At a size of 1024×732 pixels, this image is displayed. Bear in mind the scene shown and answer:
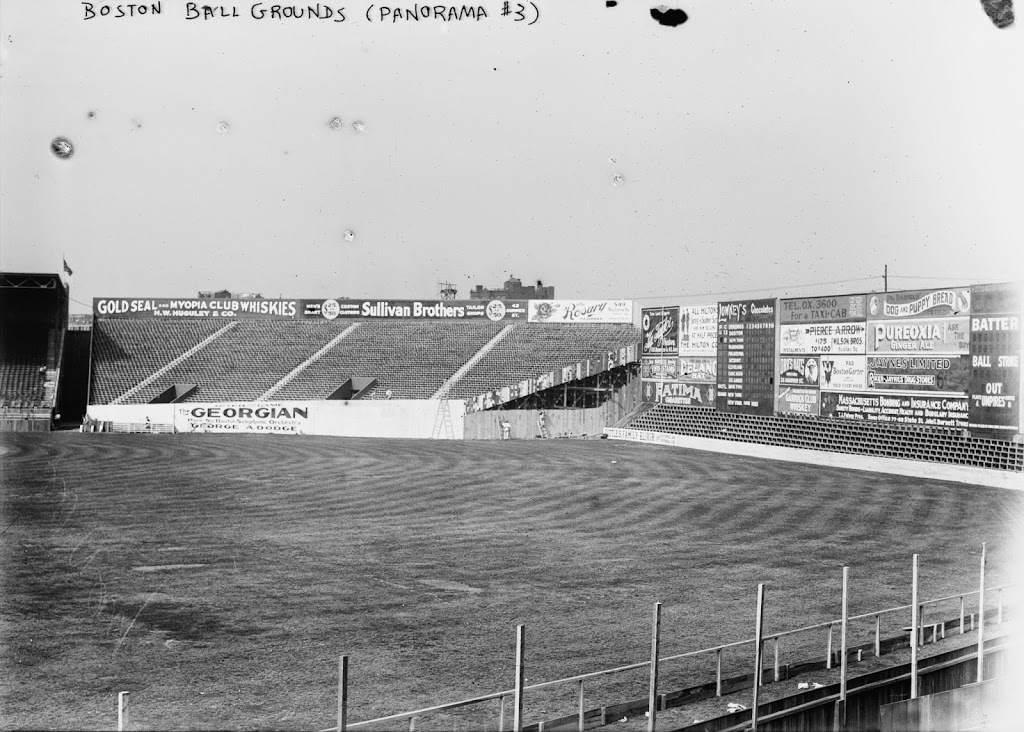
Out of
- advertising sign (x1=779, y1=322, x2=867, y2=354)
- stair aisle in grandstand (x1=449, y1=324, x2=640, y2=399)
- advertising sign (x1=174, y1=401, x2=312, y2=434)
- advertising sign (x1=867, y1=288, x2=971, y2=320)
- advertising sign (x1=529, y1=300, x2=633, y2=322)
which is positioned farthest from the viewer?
advertising sign (x1=529, y1=300, x2=633, y2=322)

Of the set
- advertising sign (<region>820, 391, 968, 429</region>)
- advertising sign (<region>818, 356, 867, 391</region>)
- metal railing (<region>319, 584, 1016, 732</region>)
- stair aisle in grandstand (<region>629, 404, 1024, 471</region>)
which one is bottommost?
metal railing (<region>319, 584, 1016, 732</region>)

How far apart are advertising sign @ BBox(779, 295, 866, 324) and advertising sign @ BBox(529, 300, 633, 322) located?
26.4 m

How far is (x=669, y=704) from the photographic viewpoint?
10766mm

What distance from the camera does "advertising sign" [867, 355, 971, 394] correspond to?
35219 millimetres

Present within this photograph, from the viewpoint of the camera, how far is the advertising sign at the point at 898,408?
3547cm

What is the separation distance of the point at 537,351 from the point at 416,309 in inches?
408

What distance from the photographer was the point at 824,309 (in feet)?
135

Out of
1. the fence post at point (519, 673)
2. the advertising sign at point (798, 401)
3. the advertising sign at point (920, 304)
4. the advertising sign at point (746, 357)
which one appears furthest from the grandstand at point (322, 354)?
the fence post at point (519, 673)

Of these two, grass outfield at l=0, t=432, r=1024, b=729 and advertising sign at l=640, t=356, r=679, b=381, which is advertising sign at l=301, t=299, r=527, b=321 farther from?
grass outfield at l=0, t=432, r=1024, b=729

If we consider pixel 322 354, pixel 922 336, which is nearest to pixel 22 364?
pixel 322 354

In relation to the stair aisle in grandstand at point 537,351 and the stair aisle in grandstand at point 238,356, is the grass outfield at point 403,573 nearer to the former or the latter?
the stair aisle in grandstand at point 238,356

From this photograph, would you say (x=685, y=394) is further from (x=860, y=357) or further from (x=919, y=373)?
(x=919, y=373)

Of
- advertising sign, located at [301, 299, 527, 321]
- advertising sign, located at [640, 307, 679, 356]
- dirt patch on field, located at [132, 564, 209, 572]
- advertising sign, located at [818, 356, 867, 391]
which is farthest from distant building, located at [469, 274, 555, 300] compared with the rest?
dirt patch on field, located at [132, 564, 209, 572]

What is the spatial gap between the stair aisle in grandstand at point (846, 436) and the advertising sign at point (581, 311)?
670 inches
